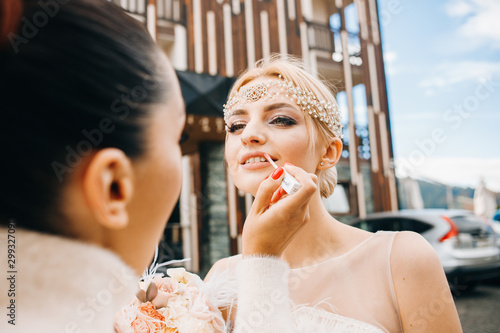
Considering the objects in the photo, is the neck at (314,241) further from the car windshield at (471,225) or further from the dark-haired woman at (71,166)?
the car windshield at (471,225)

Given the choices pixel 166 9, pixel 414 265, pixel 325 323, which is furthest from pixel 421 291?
pixel 166 9

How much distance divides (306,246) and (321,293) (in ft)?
0.64

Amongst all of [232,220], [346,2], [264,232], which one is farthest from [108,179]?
[346,2]

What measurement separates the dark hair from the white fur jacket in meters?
0.03

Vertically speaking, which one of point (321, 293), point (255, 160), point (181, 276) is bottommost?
point (321, 293)

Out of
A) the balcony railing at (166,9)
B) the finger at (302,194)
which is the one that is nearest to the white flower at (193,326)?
the finger at (302,194)

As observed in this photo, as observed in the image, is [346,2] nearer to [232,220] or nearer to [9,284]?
[232,220]

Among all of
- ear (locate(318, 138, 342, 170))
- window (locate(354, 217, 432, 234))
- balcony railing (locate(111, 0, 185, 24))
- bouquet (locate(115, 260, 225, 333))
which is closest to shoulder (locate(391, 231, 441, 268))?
ear (locate(318, 138, 342, 170))

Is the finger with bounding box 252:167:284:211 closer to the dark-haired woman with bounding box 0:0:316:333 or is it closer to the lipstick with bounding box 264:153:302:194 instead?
the lipstick with bounding box 264:153:302:194

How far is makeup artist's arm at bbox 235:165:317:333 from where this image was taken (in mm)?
836

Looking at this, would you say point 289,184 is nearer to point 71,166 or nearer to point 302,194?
point 302,194

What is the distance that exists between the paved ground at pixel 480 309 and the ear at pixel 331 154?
12.0 ft

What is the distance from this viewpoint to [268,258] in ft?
2.96

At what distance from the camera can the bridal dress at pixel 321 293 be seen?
85 centimetres
